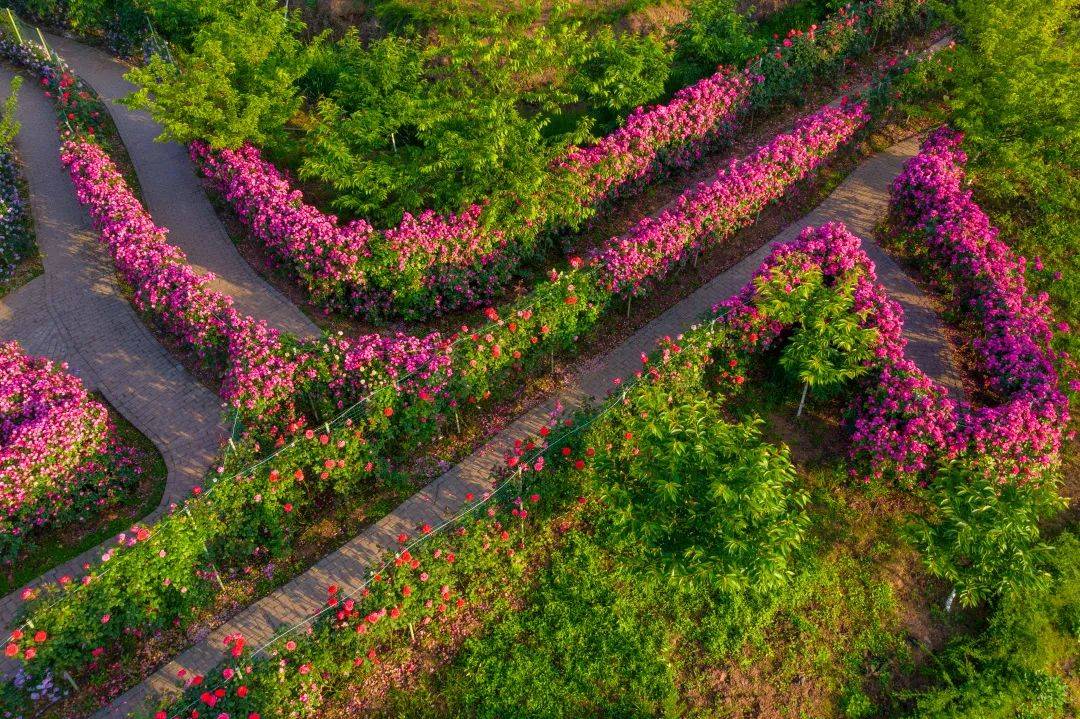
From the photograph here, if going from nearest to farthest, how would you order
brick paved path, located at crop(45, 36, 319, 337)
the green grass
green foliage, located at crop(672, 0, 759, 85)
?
the green grass
brick paved path, located at crop(45, 36, 319, 337)
green foliage, located at crop(672, 0, 759, 85)

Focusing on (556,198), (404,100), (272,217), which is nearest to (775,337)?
(556,198)

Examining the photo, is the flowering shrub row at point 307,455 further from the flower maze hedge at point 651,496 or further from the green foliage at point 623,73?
the green foliage at point 623,73

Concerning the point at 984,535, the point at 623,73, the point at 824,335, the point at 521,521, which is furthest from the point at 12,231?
the point at 984,535

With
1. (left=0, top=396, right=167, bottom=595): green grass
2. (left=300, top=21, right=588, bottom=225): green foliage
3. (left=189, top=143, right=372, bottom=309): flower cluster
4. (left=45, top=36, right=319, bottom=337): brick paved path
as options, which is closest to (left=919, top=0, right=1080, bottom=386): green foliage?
(left=300, top=21, right=588, bottom=225): green foliage

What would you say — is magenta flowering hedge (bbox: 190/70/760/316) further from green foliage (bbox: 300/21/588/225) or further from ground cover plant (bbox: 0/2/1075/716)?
ground cover plant (bbox: 0/2/1075/716)

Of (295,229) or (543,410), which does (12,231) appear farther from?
(543,410)

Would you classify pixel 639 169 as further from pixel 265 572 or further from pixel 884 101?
pixel 265 572

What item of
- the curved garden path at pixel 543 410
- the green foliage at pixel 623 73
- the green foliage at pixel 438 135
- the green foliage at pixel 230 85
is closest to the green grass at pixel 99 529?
the curved garden path at pixel 543 410
